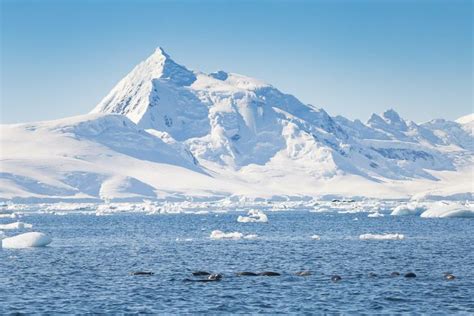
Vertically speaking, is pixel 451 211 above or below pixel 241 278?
above

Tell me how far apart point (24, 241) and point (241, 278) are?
31510mm

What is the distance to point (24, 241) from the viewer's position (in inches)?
3177

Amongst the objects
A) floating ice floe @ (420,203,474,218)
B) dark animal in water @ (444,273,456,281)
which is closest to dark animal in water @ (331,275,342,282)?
dark animal in water @ (444,273,456,281)

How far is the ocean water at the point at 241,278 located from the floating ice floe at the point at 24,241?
4.81 ft

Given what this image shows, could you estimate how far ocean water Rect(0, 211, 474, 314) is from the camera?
4459 centimetres

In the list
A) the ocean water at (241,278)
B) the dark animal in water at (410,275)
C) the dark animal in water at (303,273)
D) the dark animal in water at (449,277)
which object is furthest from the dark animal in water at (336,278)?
the dark animal in water at (449,277)

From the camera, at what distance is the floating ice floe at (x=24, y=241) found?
80.3m

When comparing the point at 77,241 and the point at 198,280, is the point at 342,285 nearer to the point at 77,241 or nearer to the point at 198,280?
the point at 198,280

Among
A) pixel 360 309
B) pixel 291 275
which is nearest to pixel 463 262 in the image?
pixel 291 275

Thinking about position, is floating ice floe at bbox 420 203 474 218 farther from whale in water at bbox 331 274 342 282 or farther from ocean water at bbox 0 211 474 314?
whale in water at bbox 331 274 342 282

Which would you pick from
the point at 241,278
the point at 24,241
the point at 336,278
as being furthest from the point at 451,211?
the point at 241,278

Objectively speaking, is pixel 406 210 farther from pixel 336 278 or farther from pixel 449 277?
pixel 336 278

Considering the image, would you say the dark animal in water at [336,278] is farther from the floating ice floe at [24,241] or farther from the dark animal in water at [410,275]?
the floating ice floe at [24,241]

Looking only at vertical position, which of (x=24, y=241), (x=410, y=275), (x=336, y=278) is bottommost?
(x=336, y=278)
